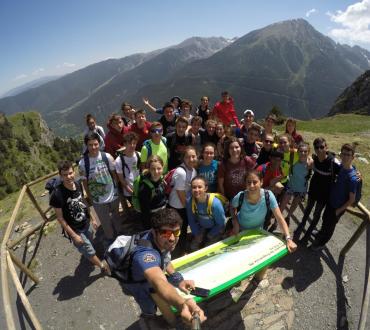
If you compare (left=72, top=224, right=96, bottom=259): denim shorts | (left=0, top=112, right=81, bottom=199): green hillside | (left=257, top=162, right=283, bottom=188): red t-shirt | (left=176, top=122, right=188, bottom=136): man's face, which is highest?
(left=176, top=122, right=188, bottom=136): man's face

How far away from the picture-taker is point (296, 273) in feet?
23.8

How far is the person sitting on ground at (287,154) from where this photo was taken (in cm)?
750

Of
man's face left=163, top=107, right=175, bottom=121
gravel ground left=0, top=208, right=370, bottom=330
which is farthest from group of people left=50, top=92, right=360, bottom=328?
man's face left=163, top=107, right=175, bottom=121

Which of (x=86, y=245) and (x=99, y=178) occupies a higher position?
(x=99, y=178)

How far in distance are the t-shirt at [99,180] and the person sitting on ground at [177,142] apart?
71.8 inches

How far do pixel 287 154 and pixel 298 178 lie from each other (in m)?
0.75

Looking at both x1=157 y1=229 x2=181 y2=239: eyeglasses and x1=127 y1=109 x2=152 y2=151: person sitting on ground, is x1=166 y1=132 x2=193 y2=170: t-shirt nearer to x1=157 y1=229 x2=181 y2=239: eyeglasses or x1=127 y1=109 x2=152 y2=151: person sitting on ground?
x1=127 y1=109 x2=152 y2=151: person sitting on ground

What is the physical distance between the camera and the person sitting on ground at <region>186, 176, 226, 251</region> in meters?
5.90

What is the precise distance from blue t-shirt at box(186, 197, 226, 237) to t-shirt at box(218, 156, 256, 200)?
0.95m

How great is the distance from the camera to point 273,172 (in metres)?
7.27

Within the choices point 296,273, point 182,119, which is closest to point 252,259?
point 296,273

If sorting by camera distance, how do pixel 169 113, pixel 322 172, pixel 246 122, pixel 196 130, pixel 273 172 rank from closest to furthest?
pixel 322 172 → pixel 273 172 → pixel 196 130 → pixel 169 113 → pixel 246 122

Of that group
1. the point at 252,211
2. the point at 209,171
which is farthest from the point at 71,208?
the point at 252,211

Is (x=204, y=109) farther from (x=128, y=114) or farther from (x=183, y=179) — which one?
(x=183, y=179)
